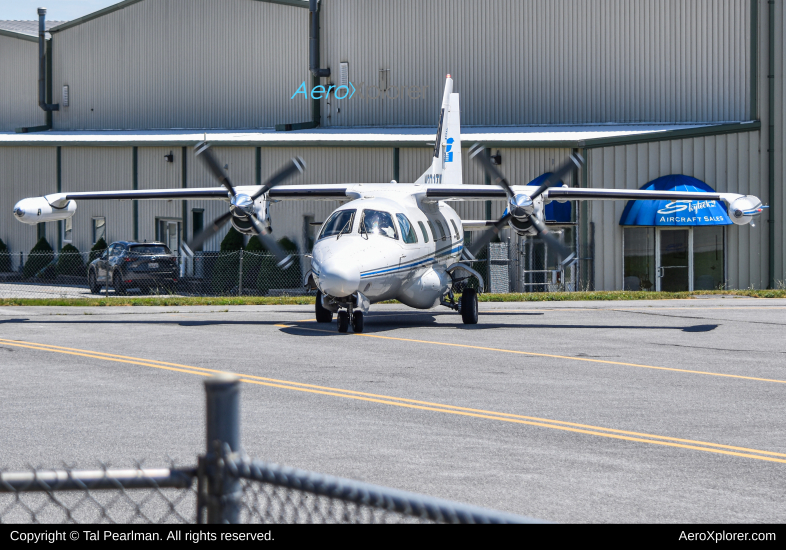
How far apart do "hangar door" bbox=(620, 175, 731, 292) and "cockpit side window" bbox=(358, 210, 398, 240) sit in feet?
44.4

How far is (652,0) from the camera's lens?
36.1 m

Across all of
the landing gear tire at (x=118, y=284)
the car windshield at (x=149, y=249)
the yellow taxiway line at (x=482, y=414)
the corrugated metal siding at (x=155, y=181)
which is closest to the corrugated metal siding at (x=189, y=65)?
the corrugated metal siding at (x=155, y=181)

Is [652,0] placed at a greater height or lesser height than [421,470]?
greater

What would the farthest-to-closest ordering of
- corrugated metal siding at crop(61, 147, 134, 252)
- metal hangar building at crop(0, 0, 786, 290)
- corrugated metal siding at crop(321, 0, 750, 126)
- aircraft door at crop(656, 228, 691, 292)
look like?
corrugated metal siding at crop(61, 147, 134, 252), corrugated metal siding at crop(321, 0, 750, 126), metal hangar building at crop(0, 0, 786, 290), aircraft door at crop(656, 228, 691, 292)

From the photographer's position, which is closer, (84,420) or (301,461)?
(301,461)

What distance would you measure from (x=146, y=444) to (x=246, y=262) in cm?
2436

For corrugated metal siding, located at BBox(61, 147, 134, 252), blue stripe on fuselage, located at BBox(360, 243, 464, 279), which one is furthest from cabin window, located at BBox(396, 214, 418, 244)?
corrugated metal siding, located at BBox(61, 147, 134, 252)

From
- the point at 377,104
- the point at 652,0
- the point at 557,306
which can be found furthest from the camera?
the point at 377,104

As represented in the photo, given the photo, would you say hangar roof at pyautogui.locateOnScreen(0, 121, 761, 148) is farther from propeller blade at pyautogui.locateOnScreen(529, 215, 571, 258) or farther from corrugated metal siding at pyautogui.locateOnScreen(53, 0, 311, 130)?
propeller blade at pyautogui.locateOnScreen(529, 215, 571, 258)

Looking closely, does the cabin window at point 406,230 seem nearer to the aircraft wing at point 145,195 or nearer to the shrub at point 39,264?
the aircraft wing at point 145,195

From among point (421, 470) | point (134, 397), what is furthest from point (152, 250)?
point (421, 470)

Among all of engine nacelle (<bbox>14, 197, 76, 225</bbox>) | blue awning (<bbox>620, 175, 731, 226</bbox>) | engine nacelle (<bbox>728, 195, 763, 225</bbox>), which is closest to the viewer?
engine nacelle (<bbox>728, 195, 763, 225</bbox>)

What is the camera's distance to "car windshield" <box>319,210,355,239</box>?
1959 cm

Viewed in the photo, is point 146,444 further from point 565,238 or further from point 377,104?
point 377,104
